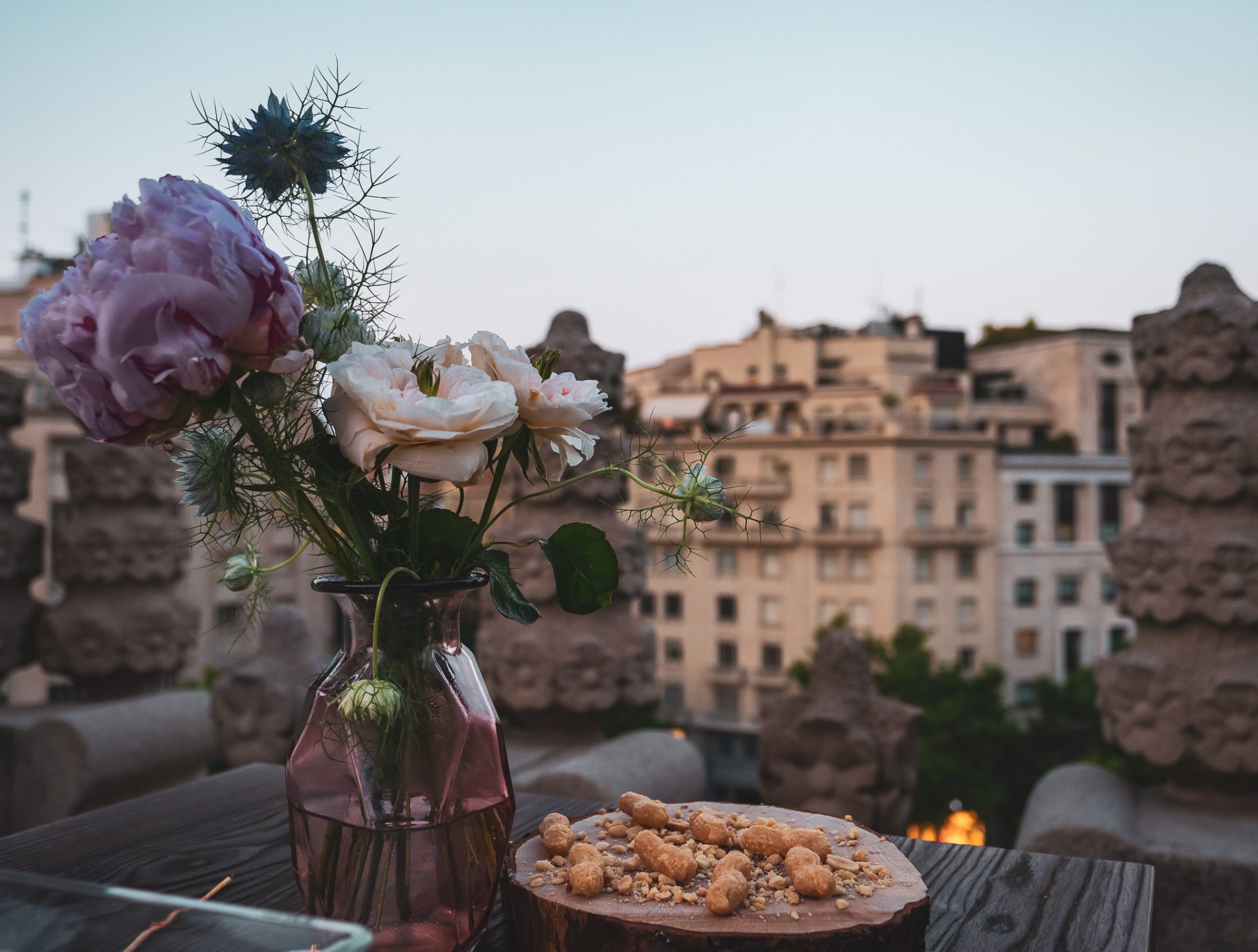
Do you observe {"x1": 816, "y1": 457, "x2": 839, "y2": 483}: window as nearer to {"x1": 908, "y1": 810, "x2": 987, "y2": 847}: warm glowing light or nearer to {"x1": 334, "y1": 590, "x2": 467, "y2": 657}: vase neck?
{"x1": 908, "y1": 810, "x2": 987, "y2": 847}: warm glowing light

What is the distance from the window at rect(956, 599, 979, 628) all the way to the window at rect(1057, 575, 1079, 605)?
180cm

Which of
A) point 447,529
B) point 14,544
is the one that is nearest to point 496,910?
point 447,529

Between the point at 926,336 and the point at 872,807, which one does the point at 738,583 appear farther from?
the point at 872,807

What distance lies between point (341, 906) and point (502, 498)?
1975mm

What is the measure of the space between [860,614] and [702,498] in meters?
20.6

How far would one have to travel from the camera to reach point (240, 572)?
2.57 ft

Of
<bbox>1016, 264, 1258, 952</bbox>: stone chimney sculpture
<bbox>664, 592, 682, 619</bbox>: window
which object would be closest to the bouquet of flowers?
<bbox>1016, 264, 1258, 952</bbox>: stone chimney sculpture

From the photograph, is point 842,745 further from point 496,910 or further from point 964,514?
point 964,514

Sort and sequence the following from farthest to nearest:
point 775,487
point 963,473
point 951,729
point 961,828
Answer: point 963,473 < point 775,487 < point 951,729 < point 961,828

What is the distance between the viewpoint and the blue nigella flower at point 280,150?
2.46ft

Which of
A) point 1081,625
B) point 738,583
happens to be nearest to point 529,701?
point 738,583

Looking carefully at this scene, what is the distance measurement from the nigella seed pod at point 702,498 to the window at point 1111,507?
22.6 m

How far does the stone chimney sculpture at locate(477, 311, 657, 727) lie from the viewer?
2.24m

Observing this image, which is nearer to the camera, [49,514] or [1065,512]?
[49,514]
